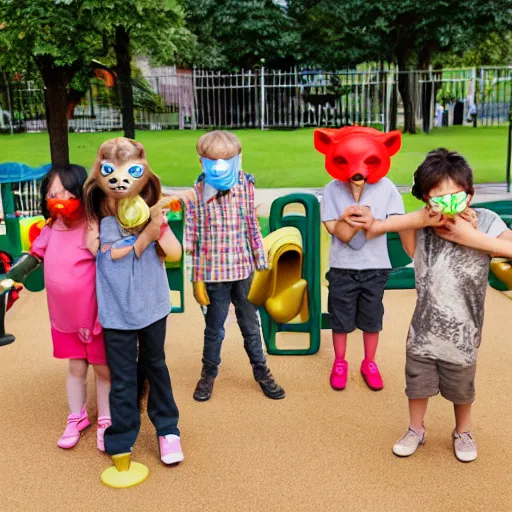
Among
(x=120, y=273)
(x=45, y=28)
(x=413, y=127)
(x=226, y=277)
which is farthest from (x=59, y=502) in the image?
(x=413, y=127)

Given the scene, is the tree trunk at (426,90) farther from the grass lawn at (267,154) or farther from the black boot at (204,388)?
the black boot at (204,388)

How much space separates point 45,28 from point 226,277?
6.11 metres

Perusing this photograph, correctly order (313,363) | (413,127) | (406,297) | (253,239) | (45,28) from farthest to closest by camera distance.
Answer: (413,127) < (45,28) < (406,297) < (313,363) < (253,239)

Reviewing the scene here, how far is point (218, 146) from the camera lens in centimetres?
301

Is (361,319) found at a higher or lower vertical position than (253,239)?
Answer: lower

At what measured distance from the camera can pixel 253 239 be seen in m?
3.22

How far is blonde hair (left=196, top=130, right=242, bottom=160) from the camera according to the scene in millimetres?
3010

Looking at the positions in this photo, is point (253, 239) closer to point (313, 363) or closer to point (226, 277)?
point (226, 277)

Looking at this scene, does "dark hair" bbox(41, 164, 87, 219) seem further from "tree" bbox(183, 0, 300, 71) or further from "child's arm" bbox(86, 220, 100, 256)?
"tree" bbox(183, 0, 300, 71)

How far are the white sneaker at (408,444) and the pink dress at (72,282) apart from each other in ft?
4.47

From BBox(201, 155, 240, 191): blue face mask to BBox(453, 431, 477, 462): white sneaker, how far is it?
1.55m

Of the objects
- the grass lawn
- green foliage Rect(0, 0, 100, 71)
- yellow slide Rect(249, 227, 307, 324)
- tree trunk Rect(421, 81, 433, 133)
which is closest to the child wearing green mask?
yellow slide Rect(249, 227, 307, 324)

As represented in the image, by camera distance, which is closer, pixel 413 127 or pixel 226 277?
pixel 226 277

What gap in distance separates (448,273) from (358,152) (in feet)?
2.77
